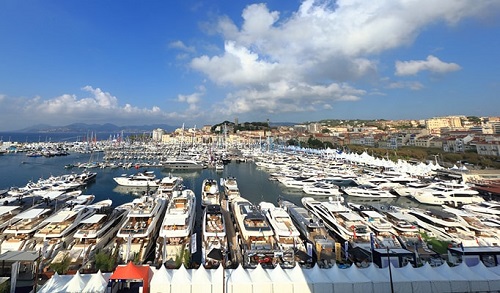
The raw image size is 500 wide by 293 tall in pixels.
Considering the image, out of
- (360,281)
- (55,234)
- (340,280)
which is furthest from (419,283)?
(55,234)

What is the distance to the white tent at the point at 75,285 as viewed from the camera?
23.4ft

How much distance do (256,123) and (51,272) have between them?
455 ft

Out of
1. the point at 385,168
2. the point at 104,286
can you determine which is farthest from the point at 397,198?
the point at 104,286

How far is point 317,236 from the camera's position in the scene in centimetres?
1243

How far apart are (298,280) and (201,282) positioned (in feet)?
9.54

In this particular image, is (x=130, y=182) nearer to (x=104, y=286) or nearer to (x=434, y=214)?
(x=104, y=286)

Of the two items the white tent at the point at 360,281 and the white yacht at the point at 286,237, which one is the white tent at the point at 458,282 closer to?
the white tent at the point at 360,281

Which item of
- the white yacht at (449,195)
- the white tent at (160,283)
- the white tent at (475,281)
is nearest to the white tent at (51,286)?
the white tent at (160,283)

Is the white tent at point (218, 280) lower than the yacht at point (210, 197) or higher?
higher

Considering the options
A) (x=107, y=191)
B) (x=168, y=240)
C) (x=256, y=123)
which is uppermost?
(x=256, y=123)

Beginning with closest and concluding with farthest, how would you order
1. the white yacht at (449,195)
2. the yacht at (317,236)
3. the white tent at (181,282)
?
the white tent at (181,282), the yacht at (317,236), the white yacht at (449,195)

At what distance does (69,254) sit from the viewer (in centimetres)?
1059

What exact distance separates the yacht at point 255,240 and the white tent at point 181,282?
2648 millimetres

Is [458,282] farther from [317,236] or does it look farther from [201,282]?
[201,282]
